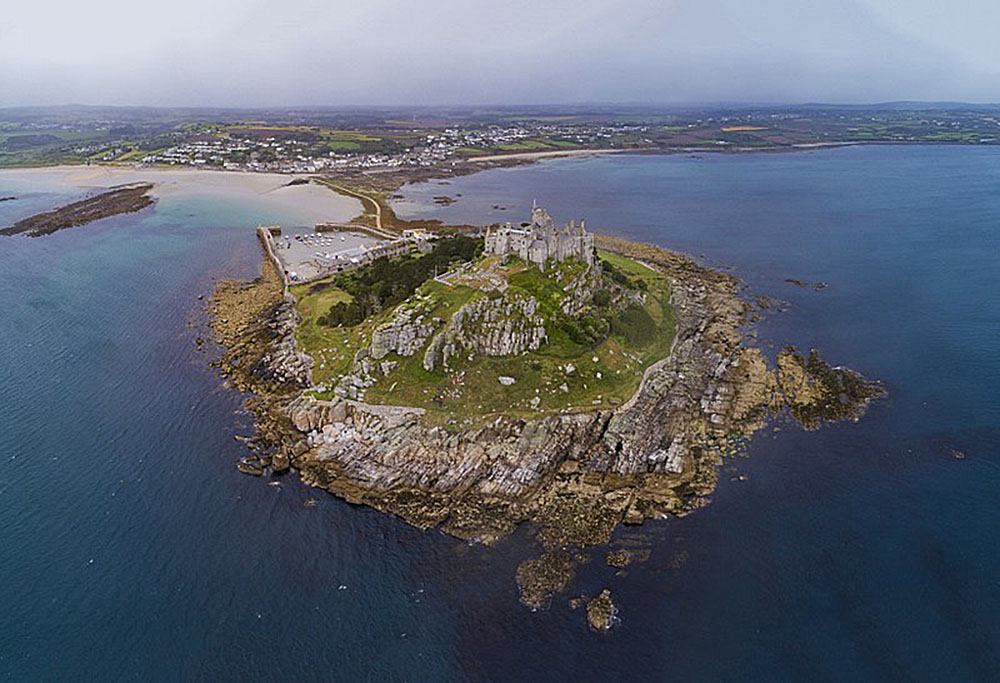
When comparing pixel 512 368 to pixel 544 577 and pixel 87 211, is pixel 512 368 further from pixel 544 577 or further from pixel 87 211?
pixel 87 211

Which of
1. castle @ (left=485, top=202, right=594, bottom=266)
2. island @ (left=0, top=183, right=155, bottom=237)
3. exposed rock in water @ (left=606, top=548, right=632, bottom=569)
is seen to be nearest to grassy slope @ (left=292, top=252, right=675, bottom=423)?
castle @ (left=485, top=202, right=594, bottom=266)

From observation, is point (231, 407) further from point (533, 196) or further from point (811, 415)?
point (533, 196)

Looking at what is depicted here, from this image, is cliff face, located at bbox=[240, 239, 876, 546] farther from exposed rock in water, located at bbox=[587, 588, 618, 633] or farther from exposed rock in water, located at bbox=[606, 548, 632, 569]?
exposed rock in water, located at bbox=[587, 588, 618, 633]

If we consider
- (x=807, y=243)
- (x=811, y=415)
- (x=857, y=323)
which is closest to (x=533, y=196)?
(x=807, y=243)

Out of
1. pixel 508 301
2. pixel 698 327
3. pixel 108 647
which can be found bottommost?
pixel 108 647

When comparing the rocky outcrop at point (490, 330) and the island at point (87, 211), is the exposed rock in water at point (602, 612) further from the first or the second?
the island at point (87, 211)
